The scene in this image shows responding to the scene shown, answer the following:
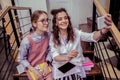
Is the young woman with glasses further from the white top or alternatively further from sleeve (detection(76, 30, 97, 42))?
sleeve (detection(76, 30, 97, 42))

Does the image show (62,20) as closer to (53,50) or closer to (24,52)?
(53,50)

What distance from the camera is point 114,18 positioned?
3996mm

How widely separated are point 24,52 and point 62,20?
1.82 feet

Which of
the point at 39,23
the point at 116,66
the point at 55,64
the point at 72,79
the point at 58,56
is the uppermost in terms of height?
the point at 39,23

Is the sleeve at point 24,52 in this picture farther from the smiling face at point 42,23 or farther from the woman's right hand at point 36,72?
the smiling face at point 42,23

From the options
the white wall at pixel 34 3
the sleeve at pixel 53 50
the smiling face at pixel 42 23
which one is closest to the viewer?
the sleeve at pixel 53 50

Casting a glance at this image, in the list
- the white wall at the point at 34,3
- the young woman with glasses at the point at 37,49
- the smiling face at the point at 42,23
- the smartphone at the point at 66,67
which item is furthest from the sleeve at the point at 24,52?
the white wall at the point at 34,3

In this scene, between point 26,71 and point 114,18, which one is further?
point 114,18

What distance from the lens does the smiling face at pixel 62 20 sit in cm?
194

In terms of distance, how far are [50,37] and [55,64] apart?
11.4 inches

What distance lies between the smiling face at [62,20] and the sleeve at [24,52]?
403 millimetres

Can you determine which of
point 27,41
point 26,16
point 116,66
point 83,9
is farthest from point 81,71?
point 83,9

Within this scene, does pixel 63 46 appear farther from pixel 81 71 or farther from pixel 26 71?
pixel 26 71

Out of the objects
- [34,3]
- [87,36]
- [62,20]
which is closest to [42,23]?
[62,20]
